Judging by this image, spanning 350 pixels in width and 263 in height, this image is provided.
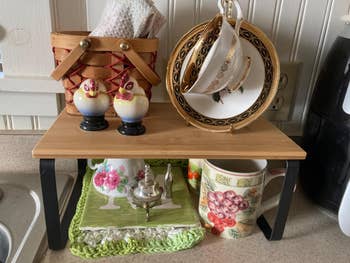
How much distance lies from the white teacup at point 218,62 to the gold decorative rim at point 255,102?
0.06 feet

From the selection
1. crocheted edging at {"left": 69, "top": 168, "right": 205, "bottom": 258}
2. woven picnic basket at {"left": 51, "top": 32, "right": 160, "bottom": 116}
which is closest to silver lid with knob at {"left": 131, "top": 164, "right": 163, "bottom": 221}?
crocheted edging at {"left": 69, "top": 168, "right": 205, "bottom": 258}

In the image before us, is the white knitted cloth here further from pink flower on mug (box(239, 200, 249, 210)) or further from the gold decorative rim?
pink flower on mug (box(239, 200, 249, 210))

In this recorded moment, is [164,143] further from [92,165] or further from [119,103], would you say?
[92,165]

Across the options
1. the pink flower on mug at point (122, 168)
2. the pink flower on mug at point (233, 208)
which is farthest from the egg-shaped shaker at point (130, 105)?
the pink flower on mug at point (233, 208)

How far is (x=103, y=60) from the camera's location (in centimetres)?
55

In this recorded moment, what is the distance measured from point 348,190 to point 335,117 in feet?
0.48

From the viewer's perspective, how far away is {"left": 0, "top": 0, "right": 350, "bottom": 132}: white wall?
643mm

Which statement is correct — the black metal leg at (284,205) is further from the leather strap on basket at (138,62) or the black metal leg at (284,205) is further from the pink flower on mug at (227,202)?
the leather strap on basket at (138,62)

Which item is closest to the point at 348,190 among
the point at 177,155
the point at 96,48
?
the point at 177,155

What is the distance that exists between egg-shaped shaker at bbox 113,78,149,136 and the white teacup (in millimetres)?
87

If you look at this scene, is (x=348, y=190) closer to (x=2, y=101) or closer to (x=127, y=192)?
(x=127, y=192)

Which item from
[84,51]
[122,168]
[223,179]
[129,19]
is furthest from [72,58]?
[223,179]

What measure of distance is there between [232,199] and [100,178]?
0.27 m

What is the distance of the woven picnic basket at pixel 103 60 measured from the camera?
537mm
